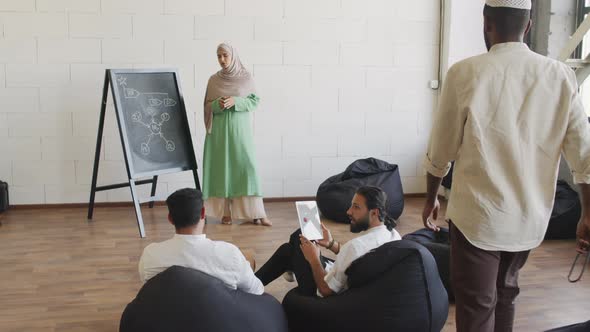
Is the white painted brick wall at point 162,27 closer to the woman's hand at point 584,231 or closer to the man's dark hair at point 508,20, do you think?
the man's dark hair at point 508,20

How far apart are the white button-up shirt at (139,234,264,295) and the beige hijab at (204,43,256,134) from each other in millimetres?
2865

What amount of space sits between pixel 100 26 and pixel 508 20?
176 inches

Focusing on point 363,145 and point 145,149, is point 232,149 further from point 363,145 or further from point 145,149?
point 363,145

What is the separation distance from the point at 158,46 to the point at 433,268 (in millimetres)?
3850

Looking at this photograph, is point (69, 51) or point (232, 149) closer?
point (232, 149)

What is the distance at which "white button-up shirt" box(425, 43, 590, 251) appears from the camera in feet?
7.06

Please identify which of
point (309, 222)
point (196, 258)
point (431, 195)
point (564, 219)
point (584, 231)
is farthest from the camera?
point (564, 219)

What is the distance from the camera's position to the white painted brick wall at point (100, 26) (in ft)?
19.4

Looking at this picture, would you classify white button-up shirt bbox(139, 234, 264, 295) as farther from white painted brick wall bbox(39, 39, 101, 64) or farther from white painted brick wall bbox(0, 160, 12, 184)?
white painted brick wall bbox(0, 160, 12, 184)

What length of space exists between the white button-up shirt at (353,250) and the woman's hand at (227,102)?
2.57 m

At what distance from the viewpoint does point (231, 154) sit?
219 inches


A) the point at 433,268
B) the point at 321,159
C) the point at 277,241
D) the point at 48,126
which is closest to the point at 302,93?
the point at 321,159

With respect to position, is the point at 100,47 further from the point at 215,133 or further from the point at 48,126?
the point at 215,133

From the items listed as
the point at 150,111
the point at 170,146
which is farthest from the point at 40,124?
the point at 170,146
